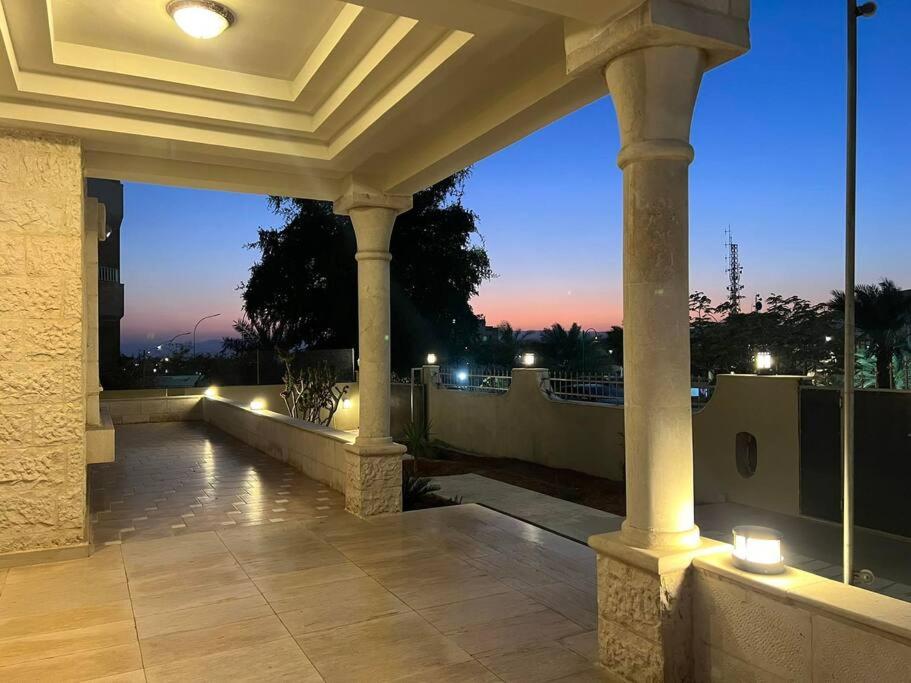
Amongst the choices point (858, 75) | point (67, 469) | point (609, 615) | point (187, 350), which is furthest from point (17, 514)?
point (187, 350)

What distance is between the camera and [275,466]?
934 centimetres

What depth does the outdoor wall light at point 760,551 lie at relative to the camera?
2.70 m

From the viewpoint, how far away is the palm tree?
1264cm

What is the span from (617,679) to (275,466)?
276 inches

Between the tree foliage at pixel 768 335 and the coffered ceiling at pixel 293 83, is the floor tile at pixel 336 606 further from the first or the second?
the tree foliage at pixel 768 335

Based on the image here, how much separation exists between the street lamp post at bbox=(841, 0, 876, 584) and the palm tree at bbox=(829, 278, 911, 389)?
11.0 metres

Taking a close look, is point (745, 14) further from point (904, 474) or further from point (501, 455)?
point (501, 455)

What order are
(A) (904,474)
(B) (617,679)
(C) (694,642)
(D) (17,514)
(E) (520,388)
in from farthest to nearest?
(E) (520,388) < (A) (904,474) < (D) (17,514) < (B) (617,679) < (C) (694,642)

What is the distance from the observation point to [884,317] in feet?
42.2

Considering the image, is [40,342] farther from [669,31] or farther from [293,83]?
[669,31]

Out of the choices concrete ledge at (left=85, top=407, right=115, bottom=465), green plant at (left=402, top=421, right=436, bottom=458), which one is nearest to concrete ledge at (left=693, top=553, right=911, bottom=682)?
concrete ledge at (left=85, top=407, right=115, bottom=465)

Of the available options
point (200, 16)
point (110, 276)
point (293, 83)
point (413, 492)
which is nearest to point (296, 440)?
point (413, 492)

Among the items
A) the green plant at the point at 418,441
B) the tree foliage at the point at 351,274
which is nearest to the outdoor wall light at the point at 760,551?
the green plant at the point at 418,441

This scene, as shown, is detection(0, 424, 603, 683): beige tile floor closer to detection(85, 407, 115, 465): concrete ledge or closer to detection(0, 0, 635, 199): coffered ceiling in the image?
detection(85, 407, 115, 465): concrete ledge
